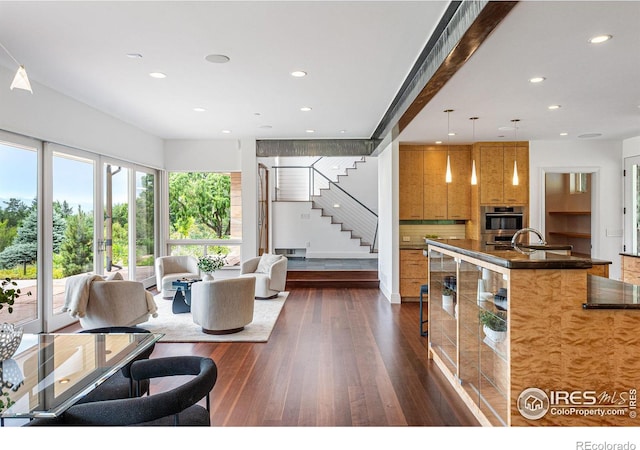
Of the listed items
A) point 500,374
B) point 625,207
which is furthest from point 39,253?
point 625,207

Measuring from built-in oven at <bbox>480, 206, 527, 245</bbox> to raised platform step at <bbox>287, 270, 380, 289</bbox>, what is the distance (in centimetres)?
242

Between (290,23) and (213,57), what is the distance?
3.50ft

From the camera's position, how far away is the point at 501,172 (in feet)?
24.2

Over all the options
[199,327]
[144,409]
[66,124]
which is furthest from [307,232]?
[144,409]

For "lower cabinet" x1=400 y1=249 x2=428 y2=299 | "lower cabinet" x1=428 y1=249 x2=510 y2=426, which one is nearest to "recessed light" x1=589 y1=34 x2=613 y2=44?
"lower cabinet" x1=428 y1=249 x2=510 y2=426

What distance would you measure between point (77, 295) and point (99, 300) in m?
0.23

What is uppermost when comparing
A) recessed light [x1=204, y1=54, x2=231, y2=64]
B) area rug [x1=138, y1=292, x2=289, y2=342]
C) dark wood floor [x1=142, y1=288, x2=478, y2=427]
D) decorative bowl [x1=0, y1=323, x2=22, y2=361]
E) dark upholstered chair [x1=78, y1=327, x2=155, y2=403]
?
recessed light [x1=204, y1=54, x2=231, y2=64]

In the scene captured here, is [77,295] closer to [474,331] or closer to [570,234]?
[474,331]

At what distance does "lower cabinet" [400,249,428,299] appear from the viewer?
23.6 feet

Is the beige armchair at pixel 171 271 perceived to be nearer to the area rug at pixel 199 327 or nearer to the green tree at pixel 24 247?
the area rug at pixel 199 327

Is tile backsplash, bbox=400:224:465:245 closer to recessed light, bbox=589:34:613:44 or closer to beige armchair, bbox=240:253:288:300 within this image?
beige armchair, bbox=240:253:288:300

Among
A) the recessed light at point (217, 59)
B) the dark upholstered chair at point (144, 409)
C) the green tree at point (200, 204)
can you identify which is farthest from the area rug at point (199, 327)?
the recessed light at point (217, 59)

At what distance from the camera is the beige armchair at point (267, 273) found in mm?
7168
